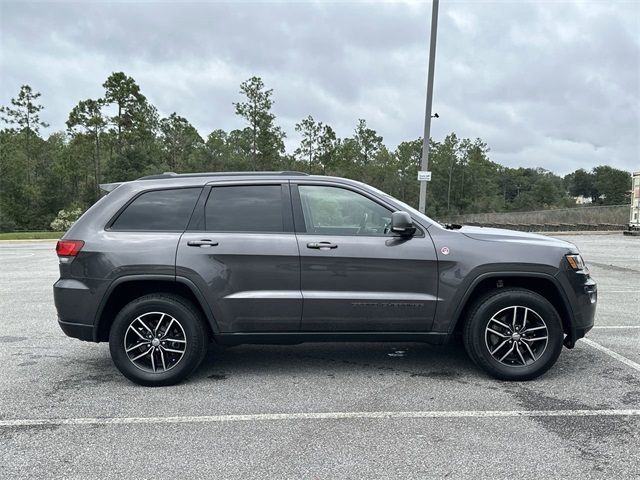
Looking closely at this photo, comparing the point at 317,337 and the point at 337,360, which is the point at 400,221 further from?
the point at 337,360

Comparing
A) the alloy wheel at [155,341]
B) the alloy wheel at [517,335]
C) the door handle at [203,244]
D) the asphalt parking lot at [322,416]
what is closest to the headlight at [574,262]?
the alloy wheel at [517,335]

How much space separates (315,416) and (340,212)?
1.74m

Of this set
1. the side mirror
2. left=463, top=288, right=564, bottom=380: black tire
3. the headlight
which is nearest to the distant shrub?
the side mirror

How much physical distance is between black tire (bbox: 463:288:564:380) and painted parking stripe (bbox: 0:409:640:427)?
0.64 meters

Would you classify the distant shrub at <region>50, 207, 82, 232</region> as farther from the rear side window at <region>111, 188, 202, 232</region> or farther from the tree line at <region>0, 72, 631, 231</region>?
the rear side window at <region>111, 188, 202, 232</region>

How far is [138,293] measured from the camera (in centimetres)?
458

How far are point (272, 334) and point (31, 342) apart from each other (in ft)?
10.5

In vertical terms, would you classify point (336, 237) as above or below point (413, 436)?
above

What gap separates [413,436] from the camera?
3.48 metres

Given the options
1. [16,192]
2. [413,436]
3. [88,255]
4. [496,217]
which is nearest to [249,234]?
[88,255]

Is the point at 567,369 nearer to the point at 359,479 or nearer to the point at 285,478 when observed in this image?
the point at 359,479

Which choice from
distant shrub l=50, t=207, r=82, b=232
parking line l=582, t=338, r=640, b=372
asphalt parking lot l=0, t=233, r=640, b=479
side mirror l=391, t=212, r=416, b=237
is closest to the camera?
asphalt parking lot l=0, t=233, r=640, b=479

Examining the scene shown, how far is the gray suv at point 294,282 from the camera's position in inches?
171

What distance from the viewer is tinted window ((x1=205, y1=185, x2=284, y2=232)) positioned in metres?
4.49
